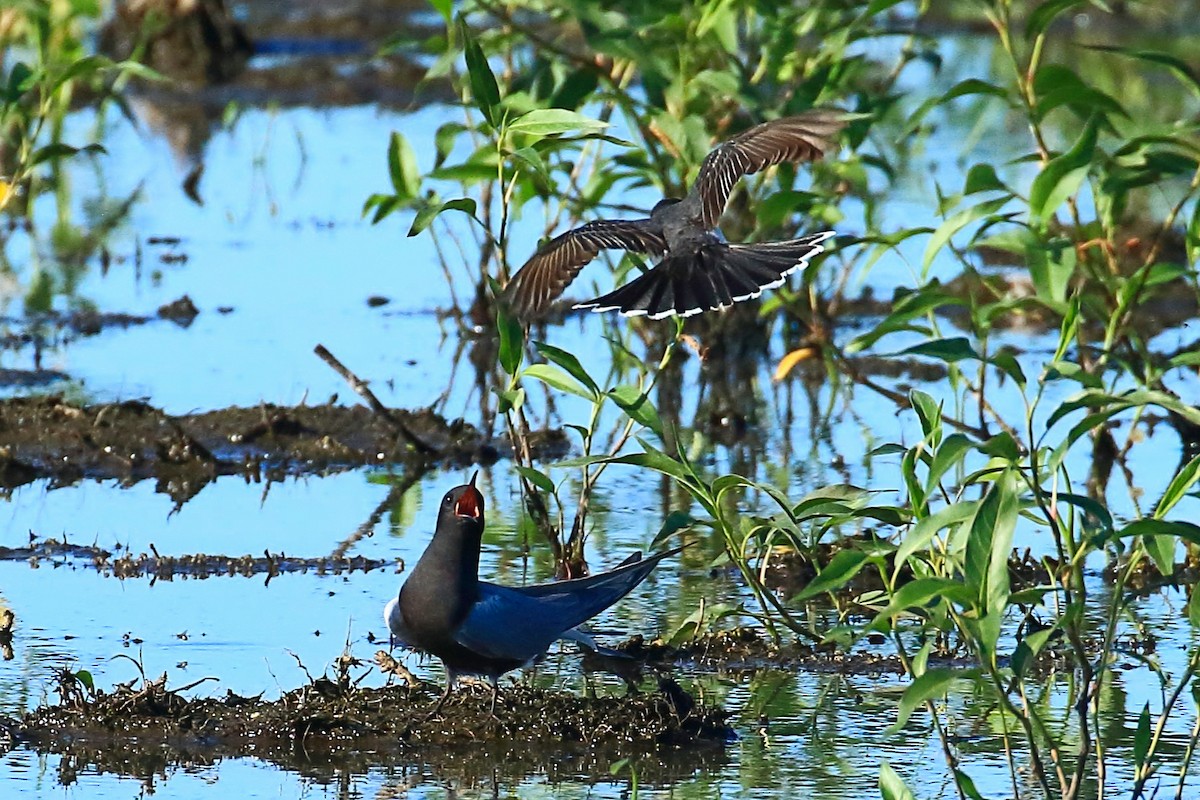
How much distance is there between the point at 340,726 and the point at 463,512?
0.58 meters

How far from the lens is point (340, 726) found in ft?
16.0

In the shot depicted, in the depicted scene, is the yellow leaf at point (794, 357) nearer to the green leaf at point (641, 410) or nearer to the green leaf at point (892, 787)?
the green leaf at point (641, 410)

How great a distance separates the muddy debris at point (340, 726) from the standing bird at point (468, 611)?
79mm

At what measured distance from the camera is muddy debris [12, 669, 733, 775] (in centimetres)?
484

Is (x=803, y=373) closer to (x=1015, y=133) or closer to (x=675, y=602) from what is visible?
(x=675, y=602)

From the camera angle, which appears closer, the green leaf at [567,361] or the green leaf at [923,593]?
the green leaf at [923,593]

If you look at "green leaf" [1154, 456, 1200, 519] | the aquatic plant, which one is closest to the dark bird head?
the aquatic plant

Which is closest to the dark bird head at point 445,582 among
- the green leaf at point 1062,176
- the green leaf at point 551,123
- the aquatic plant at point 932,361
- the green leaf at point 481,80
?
the aquatic plant at point 932,361

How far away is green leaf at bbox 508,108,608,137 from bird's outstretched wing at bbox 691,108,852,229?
0.95m

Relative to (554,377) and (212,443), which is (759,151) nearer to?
(554,377)

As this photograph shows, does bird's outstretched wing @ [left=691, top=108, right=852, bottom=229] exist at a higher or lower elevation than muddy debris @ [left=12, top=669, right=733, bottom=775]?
higher

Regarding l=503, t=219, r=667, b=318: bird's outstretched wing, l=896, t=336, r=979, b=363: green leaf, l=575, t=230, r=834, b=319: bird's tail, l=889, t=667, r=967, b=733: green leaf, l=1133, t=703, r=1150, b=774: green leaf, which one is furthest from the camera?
l=503, t=219, r=667, b=318: bird's outstretched wing

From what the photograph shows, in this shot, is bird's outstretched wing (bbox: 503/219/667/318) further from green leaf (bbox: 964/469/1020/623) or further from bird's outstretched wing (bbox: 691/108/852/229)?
green leaf (bbox: 964/469/1020/623)

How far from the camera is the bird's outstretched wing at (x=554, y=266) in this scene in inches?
231
